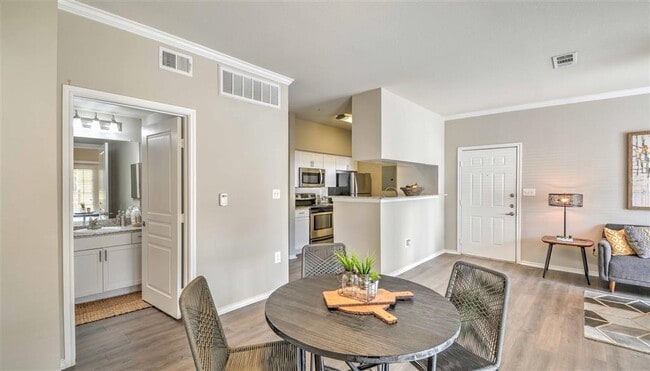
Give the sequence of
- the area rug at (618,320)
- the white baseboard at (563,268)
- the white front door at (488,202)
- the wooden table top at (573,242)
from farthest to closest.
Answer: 1. the white front door at (488,202)
2. the white baseboard at (563,268)
3. the wooden table top at (573,242)
4. the area rug at (618,320)

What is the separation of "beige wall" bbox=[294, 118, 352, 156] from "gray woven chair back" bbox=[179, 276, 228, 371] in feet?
14.6

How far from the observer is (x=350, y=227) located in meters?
4.39

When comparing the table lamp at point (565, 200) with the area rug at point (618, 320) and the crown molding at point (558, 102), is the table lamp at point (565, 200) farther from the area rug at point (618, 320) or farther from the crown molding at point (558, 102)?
the crown molding at point (558, 102)

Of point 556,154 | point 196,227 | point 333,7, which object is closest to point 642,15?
point 333,7

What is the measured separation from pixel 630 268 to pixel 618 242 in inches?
16.1

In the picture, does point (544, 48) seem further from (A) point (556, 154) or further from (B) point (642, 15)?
(A) point (556, 154)

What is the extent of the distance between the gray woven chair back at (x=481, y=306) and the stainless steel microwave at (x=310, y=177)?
4.24 m

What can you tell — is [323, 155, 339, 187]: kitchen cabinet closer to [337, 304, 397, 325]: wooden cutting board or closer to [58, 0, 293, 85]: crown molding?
[58, 0, 293, 85]: crown molding

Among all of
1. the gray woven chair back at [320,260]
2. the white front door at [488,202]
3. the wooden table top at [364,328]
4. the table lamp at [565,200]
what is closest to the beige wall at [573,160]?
the white front door at [488,202]

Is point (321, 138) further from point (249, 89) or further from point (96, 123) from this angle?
point (96, 123)

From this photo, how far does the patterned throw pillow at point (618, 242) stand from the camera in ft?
12.5

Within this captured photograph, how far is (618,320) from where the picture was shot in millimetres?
2965

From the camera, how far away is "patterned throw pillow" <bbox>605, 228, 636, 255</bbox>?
380 cm

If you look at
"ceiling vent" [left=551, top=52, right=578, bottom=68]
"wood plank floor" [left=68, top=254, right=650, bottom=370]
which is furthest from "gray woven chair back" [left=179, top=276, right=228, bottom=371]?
"ceiling vent" [left=551, top=52, right=578, bottom=68]
